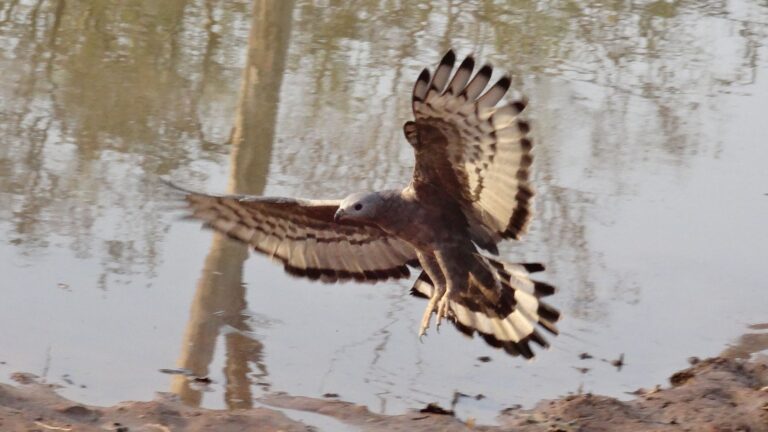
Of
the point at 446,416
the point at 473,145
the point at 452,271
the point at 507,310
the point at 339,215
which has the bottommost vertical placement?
the point at 446,416

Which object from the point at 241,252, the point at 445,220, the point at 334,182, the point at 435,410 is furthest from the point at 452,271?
the point at 334,182

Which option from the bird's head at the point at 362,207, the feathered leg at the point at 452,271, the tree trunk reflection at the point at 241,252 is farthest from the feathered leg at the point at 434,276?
the tree trunk reflection at the point at 241,252

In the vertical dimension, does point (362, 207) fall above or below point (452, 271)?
above

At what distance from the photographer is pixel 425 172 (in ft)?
17.7

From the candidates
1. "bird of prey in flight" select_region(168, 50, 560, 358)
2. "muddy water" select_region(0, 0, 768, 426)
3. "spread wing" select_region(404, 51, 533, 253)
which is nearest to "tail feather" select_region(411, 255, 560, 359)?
"bird of prey in flight" select_region(168, 50, 560, 358)

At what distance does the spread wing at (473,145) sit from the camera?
4.95m

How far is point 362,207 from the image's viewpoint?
5453mm

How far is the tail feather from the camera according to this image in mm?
5539

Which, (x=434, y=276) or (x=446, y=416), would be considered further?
(x=434, y=276)

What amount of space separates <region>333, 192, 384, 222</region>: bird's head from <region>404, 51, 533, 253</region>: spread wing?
19 centimetres

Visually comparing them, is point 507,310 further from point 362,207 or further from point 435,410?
point 362,207

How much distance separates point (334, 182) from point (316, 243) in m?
1.98

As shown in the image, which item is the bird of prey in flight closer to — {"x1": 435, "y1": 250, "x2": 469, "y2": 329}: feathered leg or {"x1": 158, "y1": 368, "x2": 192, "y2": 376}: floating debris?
{"x1": 435, "y1": 250, "x2": 469, "y2": 329}: feathered leg

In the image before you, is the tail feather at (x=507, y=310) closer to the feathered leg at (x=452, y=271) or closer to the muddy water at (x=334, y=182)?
the feathered leg at (x=452, y=271)
